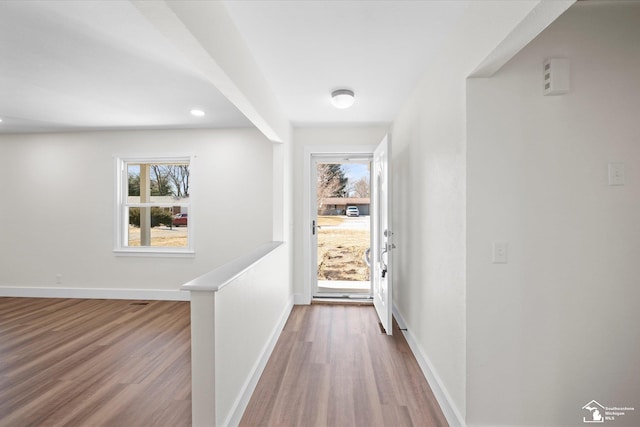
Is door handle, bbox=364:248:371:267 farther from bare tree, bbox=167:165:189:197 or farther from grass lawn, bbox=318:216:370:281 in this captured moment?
bare tree, bbox=167:165:189:197

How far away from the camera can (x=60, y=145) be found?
13.9ft

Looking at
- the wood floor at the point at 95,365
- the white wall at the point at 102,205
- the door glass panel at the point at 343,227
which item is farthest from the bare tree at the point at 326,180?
the wood floor at the point at 95,365

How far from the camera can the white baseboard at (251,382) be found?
5.78ft

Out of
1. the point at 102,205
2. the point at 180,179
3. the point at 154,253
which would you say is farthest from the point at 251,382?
the point at 102,205

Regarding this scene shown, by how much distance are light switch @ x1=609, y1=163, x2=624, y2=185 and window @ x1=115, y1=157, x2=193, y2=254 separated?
4227mm

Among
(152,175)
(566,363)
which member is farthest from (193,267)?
(566,363)

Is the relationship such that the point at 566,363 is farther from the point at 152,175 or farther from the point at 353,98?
the point at 152,175

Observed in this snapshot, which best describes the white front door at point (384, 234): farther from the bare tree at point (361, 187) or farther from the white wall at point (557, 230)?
the white wall at point (557, 230)

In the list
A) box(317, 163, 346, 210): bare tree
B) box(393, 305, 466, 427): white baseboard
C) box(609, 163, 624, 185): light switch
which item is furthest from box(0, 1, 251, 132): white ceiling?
box(393, 305, 466, 427): white baseboard

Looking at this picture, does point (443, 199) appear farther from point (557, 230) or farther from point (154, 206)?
point (154, 206)

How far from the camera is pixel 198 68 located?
1564mm

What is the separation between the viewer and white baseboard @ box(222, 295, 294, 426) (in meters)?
1.76

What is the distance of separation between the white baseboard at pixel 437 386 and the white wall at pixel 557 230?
0.52 ft

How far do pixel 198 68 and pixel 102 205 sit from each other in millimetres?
3671
